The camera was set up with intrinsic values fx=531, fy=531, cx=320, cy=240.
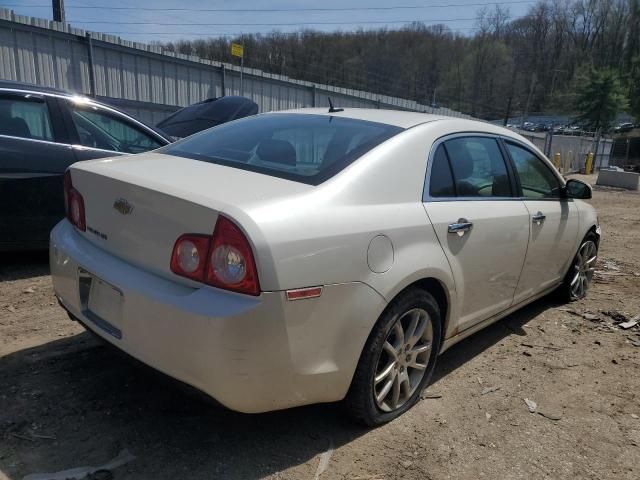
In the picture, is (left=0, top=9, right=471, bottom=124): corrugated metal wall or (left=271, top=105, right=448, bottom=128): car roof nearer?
(left=271, top=105, right=448, bottom=128): car roof

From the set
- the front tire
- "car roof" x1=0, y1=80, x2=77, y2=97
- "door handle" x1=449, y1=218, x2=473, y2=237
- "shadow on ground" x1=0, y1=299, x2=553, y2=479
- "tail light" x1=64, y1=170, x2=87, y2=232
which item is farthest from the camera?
"car roof" x1=0, y1=80, x2=77, y2=97

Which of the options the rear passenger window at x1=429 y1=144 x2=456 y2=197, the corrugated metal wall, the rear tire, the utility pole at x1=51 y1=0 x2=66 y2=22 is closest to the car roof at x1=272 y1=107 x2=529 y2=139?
the rear passenger window at x1=429 y1=144 x2=456 y2=197

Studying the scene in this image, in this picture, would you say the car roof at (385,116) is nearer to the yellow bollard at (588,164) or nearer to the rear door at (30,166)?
the rear door at (30,166)

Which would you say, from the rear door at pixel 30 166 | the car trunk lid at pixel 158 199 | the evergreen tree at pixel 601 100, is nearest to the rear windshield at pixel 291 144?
the car trunk lid at pixel 158 199

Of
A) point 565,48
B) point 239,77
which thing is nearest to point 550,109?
point 565,48

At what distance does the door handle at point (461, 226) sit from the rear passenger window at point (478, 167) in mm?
189

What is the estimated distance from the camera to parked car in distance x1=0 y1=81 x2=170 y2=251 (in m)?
4.36

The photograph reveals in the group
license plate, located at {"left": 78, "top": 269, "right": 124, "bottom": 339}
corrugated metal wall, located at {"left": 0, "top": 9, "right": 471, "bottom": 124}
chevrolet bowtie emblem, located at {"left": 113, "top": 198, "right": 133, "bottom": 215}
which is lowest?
license plate, located at {"left": 78, "top": 269, "right": 124, "bottom": 339}

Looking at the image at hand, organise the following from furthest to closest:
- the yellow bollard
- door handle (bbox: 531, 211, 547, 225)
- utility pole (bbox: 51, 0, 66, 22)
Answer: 1. the yellow bollard
2. utility pole (bbox: 51, 0, 66, 22)
3. door handle (bbox: 531, 211, 547, 225)

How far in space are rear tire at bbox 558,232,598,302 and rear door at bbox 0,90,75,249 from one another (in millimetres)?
4505

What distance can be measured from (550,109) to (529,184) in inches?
3401

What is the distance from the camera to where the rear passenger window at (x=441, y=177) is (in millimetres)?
2869

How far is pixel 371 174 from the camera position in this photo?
8.26 ft

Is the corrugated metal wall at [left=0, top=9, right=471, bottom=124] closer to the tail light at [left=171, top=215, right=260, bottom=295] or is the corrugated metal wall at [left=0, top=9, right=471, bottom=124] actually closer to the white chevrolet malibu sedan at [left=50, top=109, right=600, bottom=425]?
the white chevrolet malibu sedan at [left=50, top=109, right=600, bottom=425]
